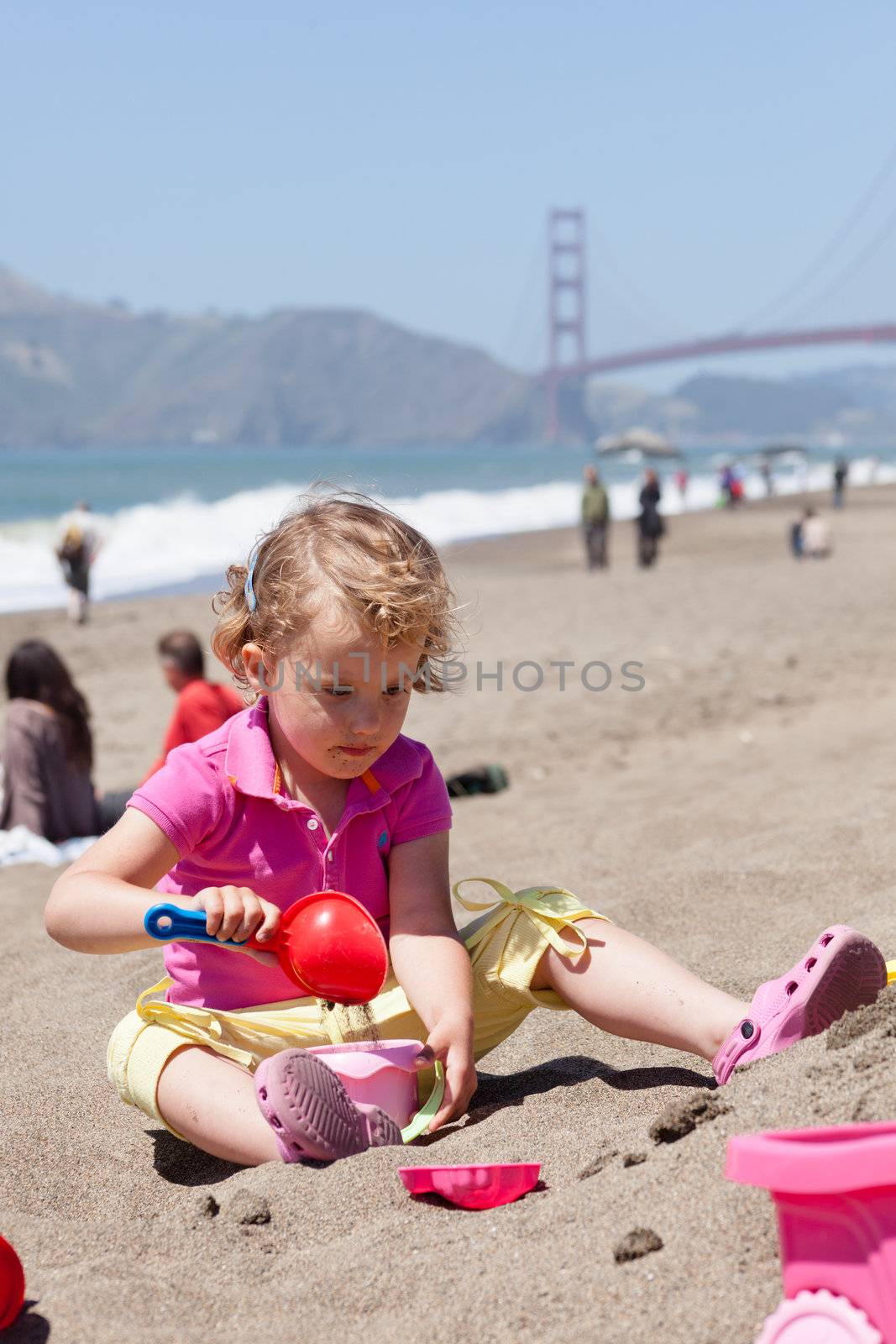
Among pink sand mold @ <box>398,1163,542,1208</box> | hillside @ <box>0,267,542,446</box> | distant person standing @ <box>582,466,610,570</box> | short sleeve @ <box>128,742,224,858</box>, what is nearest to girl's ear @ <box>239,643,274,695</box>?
short sleeve @ <box>128,742,224,858</box>

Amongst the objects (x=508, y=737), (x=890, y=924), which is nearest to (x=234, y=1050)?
(x=890, y=924)

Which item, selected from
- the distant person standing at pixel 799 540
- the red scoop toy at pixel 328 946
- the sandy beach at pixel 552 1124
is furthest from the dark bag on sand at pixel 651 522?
the red scoop toy at pixel 328 946

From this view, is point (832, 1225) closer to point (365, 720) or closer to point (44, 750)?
point (365, 720)

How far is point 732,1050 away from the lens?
196 cm

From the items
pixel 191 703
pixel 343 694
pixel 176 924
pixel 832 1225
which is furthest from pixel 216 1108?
pixel 191 703

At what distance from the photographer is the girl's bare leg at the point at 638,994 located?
2.05m

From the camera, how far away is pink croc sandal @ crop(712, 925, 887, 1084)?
1870 millimetres

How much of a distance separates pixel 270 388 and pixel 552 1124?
6421 inches

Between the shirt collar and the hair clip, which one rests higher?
the hair clip

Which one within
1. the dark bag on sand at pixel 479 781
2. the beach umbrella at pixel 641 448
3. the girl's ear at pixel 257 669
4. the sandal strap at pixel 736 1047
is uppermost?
the beach umbrella at pixel 641 448

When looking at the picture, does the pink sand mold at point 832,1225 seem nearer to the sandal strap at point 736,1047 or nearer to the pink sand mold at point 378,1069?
the sandal strap at point 736,1047

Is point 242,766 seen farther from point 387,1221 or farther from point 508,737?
point 508,737

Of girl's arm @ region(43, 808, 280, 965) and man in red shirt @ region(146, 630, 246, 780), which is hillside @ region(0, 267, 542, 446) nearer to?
man in red shirt @ region(146, 630, 246, 780)

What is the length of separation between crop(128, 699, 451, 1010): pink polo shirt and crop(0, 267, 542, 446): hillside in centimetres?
12592
